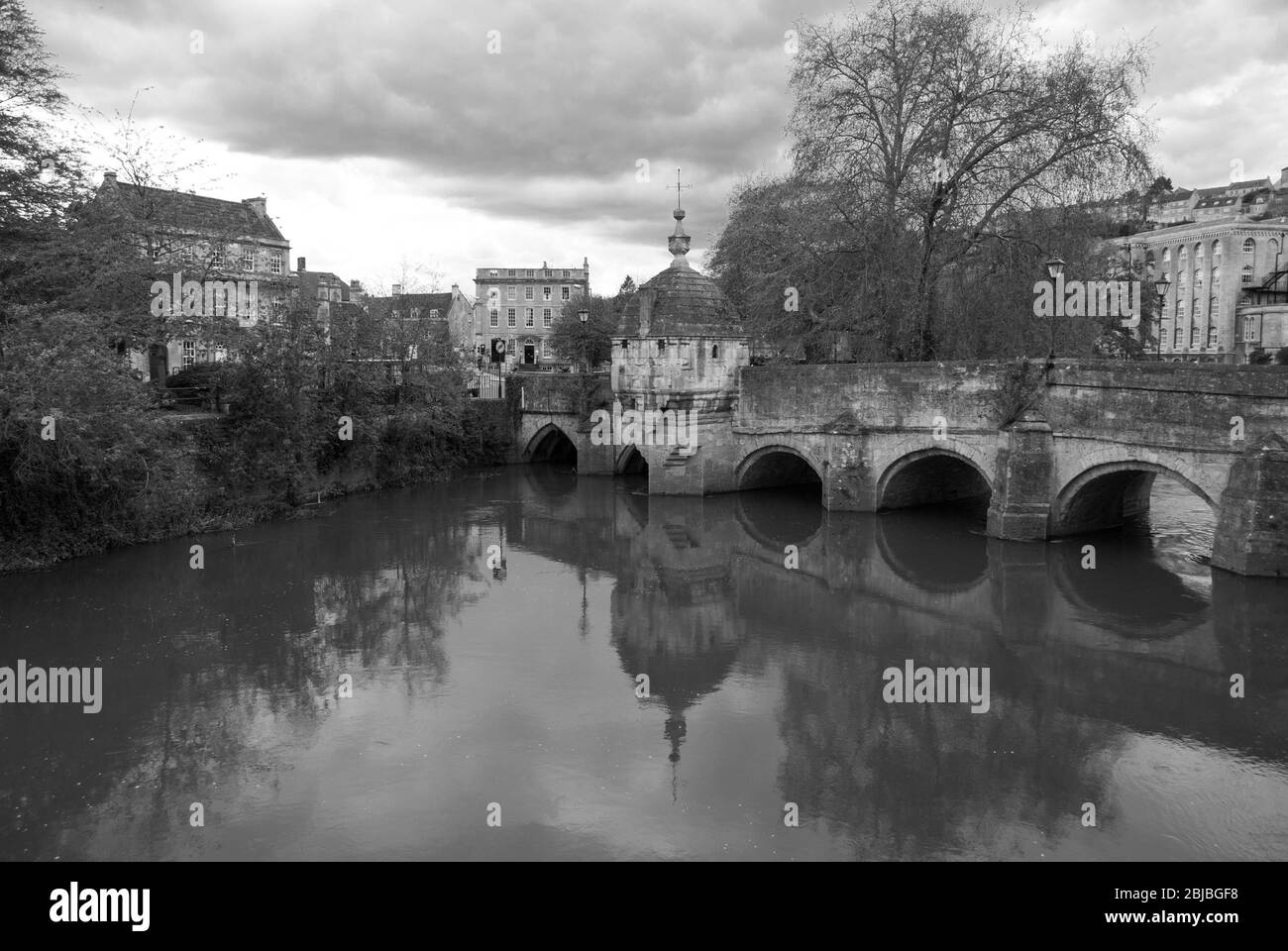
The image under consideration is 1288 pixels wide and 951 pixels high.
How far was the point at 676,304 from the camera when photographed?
26328 mm

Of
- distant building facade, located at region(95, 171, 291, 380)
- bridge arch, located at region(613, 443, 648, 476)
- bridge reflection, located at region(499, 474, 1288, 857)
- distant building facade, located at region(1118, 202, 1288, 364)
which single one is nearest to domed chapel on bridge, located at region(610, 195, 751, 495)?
bridge reflection, located at region(499, 474, 1288, 857)

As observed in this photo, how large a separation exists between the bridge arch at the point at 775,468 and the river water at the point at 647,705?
5080mm

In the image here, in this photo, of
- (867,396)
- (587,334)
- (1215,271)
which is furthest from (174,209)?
(1215,271)

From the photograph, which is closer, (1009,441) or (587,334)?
(1009,441)

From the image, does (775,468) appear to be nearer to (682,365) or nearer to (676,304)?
(682,365)

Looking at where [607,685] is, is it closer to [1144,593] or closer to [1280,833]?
[1280,833]

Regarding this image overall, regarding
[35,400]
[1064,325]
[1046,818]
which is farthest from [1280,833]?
[1064,325]

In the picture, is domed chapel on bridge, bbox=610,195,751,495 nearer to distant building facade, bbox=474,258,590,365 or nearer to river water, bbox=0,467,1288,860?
river water, bbox=0,467,1288,860

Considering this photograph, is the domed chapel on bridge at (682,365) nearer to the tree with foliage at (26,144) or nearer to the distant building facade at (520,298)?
the tree with foliage at (26,144)

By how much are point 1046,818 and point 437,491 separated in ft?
75.0

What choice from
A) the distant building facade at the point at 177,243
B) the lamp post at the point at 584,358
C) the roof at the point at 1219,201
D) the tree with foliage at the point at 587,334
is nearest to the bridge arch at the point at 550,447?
the lamp post at the point at 584,358

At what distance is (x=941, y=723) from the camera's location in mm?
11953

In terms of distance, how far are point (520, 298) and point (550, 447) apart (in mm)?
36380

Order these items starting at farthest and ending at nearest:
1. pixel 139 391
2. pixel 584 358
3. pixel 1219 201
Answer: pixel 1219 201 < pixel 584 358 < pixel 139 391
